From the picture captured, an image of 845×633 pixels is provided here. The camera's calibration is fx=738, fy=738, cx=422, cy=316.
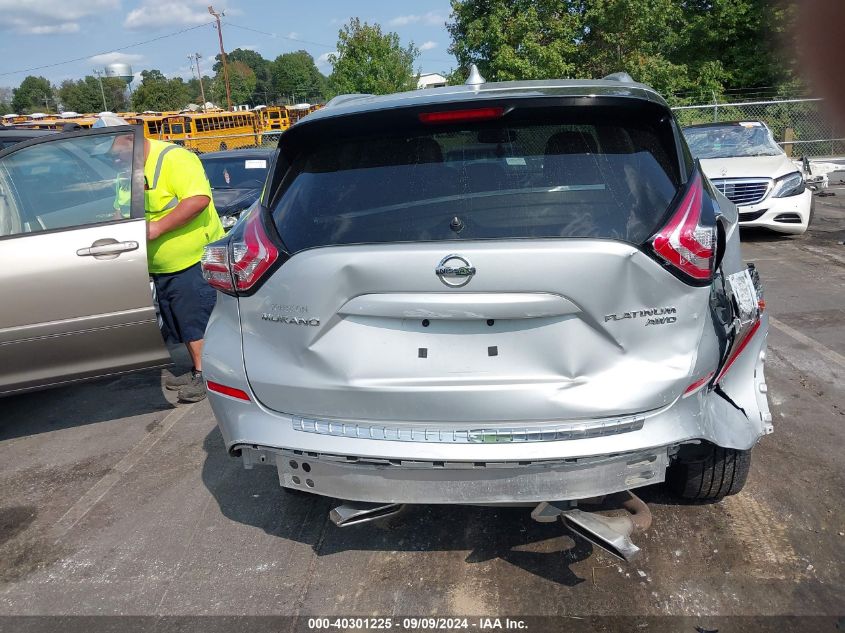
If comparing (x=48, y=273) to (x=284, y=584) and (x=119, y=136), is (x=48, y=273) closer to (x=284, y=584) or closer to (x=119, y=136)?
(x=119, y=136)

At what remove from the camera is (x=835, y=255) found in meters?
8.46

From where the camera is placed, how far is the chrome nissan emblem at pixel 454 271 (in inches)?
91.8

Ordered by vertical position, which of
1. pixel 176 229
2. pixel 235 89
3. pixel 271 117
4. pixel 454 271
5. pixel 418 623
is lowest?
pixel 235 89

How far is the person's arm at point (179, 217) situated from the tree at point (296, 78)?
111907mm

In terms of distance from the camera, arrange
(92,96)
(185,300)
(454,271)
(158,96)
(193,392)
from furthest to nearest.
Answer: (92,96)
(158,96)
(193,392)
(185,300)
(454,271)

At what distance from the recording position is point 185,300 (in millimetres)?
4793

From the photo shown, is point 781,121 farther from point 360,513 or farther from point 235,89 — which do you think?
point 235,89

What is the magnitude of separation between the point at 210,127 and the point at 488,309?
36.8m

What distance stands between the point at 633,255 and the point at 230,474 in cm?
256

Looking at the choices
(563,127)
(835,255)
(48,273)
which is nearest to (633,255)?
(563,127)

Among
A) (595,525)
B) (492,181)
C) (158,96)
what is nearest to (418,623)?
(595,525)

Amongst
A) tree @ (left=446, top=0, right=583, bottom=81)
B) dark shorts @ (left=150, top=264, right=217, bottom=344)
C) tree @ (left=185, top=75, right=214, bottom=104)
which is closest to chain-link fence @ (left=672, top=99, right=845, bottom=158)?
tree @ (left=446, top=0, right=583, bottom=81)

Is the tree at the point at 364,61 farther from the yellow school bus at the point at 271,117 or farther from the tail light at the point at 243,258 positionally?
the tail light at the point at 243,258

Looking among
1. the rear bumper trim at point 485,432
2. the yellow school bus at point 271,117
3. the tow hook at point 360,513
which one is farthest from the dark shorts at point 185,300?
the yellow school bus at point 271,117
